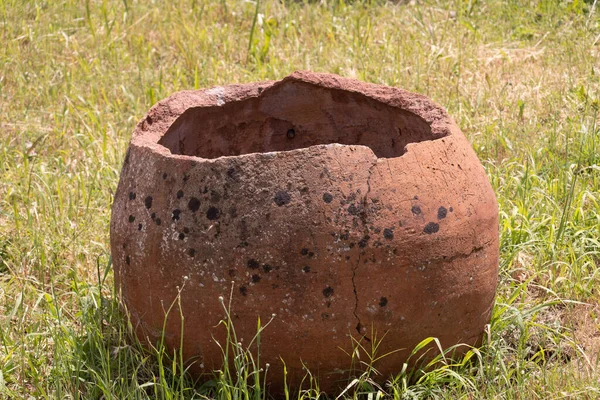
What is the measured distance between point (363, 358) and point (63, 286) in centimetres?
163

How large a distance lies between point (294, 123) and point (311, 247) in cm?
131

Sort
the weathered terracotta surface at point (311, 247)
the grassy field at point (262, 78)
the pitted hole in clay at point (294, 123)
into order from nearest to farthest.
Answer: the weathered terracotta surface at point (311, 247), the grassy field at point (262, 78), the pitted hole in clay at point (294, 123)

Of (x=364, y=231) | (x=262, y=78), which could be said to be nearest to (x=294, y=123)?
(x=364, y=231)

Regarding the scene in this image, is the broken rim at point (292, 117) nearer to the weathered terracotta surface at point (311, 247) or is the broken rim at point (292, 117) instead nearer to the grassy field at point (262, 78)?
the weathered terracotta surface at point (311, 247)

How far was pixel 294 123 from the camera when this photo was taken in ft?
12.1

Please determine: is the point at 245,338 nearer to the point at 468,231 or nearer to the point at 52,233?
the point at 468,231

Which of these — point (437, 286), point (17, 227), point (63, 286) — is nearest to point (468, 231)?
point (437, 286)

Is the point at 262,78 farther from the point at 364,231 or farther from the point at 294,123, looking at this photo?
the point at 364,231

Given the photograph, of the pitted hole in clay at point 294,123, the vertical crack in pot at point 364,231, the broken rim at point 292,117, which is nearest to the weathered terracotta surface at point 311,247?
the vertical crack in pot at point 364,231

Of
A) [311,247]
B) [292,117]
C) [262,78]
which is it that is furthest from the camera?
[262,78]

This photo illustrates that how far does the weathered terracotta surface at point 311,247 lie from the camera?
2498 millimetres

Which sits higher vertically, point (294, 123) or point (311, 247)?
point (294, 123)

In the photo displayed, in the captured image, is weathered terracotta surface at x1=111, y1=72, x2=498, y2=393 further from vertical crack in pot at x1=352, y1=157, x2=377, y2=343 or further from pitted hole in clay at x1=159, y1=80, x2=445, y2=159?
pitted hole in clay at x1=159, y1=80, x2=445, y2=159

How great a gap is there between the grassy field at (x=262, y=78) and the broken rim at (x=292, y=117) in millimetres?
684
